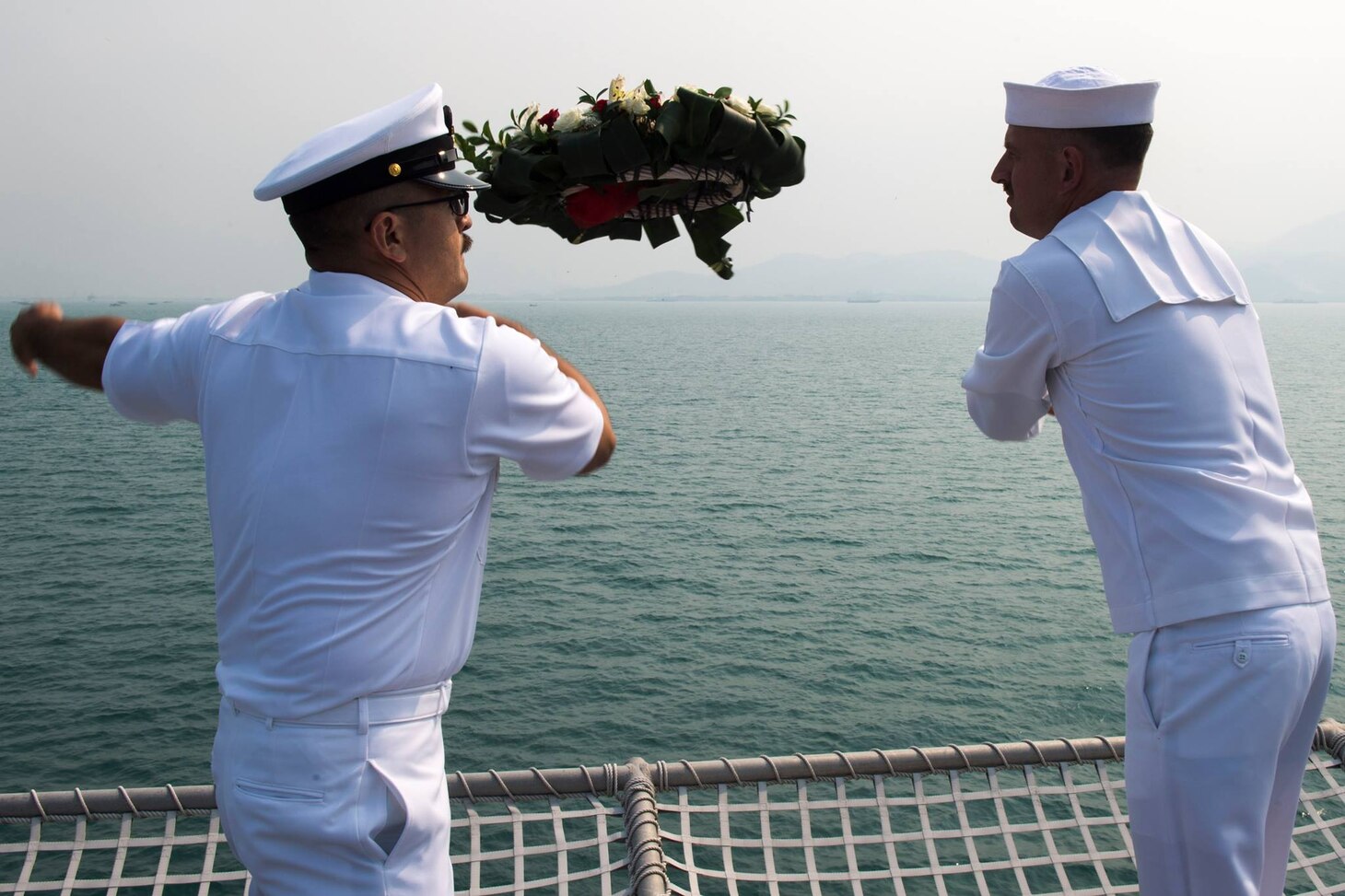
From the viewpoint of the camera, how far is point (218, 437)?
1.98 metres

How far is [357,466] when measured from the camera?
187 centimetres

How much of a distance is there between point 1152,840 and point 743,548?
22.7 meters

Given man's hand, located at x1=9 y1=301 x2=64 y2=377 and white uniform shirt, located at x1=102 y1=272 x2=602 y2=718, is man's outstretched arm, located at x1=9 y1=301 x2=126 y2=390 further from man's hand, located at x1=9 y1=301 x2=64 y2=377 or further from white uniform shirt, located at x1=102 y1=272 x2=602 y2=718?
white uniform shirt, located at x1=102 y1=272 x2=602 y2=718

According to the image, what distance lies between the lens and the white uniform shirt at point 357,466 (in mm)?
1865

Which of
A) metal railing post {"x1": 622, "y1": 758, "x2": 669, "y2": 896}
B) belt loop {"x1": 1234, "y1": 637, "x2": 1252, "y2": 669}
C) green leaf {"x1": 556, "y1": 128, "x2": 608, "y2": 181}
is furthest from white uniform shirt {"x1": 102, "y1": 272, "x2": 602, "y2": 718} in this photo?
metal railing post {"x1": 622, "y1": 758, "x2": 669, "y2": 896}

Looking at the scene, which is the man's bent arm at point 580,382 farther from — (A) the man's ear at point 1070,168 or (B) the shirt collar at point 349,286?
(A) the man's ear at point 1070,168

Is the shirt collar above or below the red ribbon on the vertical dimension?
above

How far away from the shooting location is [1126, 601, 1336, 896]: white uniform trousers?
2197 millimetres

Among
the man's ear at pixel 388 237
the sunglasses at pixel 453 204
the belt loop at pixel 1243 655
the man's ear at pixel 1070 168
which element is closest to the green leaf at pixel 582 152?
the sunglasses at pixel 453 204

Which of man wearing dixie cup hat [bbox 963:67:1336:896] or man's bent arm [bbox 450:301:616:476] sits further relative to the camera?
man wearing dixie cup hat [bbox 963:67:1336:896]

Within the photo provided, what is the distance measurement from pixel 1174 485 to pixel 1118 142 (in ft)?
2.44

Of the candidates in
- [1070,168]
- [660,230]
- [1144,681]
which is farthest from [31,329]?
[1144,681]

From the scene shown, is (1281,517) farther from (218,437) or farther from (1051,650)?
(1051,650)

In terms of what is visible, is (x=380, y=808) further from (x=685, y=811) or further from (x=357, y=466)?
(x=685, y=811)
